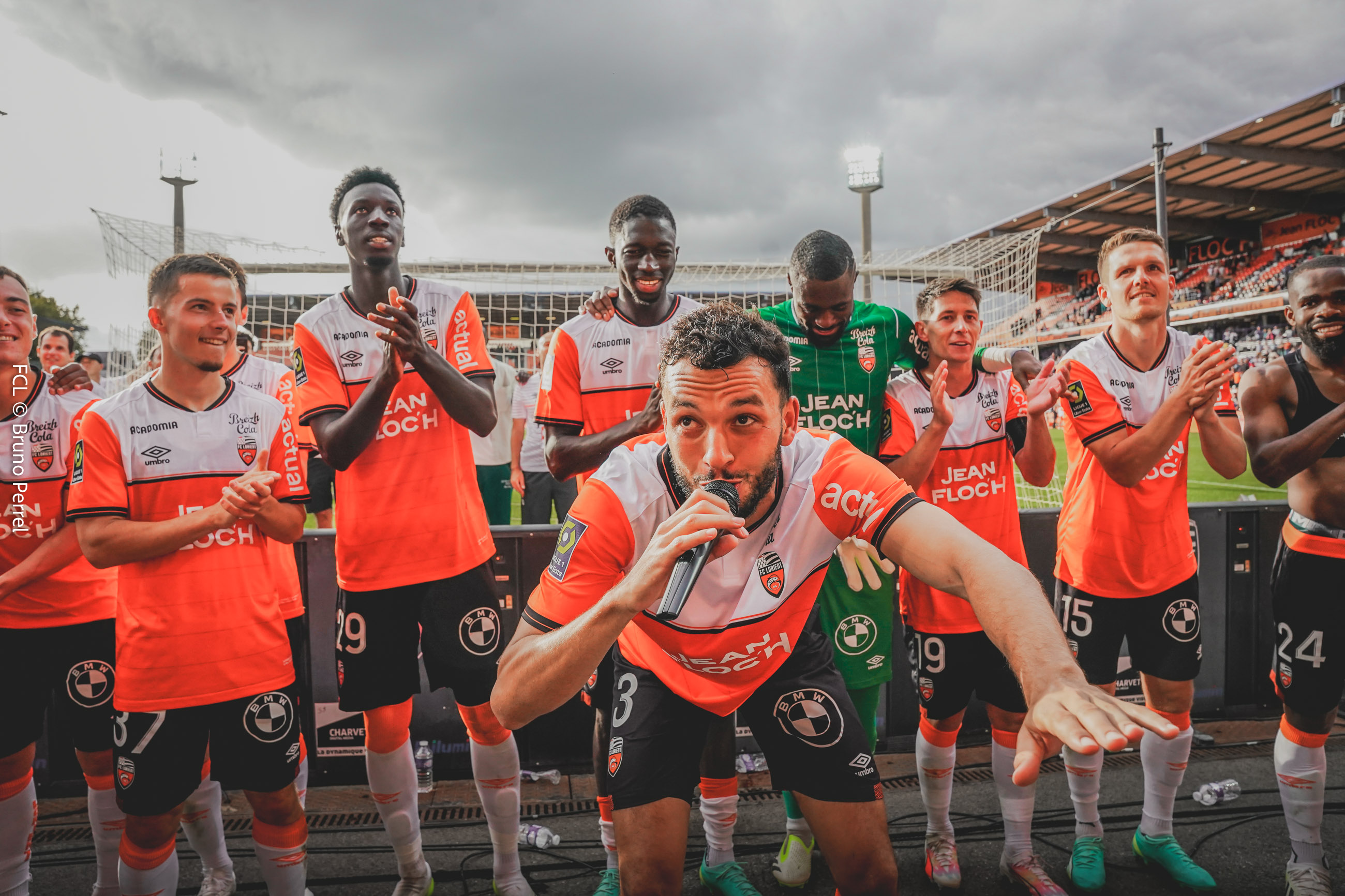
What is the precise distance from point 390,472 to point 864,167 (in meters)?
18.3

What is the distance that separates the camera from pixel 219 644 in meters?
2.34

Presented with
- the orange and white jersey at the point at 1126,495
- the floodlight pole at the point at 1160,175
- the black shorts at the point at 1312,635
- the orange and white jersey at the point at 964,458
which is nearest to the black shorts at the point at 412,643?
the orange and white jersey at the point at 964,458

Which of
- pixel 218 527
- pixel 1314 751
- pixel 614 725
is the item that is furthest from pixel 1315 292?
pixel 218 527

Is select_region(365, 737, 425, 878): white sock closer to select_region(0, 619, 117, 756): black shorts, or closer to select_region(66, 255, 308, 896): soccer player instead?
select_region(66, 255, 308, 896): soccer player

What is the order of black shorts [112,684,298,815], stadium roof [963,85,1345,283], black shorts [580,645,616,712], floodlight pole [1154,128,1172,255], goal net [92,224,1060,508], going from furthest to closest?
1. stadium roof [963,85,1345,283]
2. floodlight pole [1154,128,1172,255]
3. goal net [92,224,1060,508]
4. black shorts [580,645,616,712]
5. black shorts [112,684,298,815]

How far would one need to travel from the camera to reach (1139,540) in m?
3.05

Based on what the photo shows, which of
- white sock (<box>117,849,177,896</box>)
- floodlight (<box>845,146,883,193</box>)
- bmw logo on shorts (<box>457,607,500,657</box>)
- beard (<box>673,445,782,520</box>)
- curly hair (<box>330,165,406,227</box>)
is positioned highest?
floodlight (<box>845,146,883,193</box>)

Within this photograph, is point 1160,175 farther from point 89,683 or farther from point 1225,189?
point 1225,189

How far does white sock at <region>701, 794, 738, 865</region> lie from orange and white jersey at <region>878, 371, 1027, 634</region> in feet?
3.47

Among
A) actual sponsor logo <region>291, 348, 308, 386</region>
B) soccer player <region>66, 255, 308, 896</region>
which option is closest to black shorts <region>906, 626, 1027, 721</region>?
soccer player <region>66, 255, 308, 896</region>

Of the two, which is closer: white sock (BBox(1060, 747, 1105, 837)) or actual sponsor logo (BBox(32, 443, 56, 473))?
actual sponsor logo (BBox(32, 443, 56, 473))

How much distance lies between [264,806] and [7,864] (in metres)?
1.17

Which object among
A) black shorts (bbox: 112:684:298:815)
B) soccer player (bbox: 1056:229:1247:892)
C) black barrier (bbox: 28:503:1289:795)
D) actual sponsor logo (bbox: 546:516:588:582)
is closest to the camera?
actual sponsor logo (bbox: 546:516:588:582)

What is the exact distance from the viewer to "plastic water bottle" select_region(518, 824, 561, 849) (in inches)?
130
